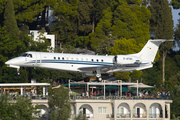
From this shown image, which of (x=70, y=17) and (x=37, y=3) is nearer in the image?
(x=37, y=3)

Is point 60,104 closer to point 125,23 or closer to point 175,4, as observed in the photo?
point 125,23

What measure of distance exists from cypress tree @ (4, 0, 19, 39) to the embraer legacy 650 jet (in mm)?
18834

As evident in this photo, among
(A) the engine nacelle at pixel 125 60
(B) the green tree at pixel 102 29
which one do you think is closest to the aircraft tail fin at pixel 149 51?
(A) the engine nacelle at pixel 125 60

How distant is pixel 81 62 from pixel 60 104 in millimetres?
6703

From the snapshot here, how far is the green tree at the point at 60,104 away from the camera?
3912cm

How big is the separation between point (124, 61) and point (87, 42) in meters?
32.0

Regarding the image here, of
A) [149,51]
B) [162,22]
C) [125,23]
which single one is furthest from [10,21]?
[162,22]

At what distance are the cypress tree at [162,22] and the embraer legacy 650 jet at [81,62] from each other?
2760 cm

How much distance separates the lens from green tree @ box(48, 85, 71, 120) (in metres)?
39.1

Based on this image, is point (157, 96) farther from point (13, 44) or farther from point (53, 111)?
Result: point (13, 44)

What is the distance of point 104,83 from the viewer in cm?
4653

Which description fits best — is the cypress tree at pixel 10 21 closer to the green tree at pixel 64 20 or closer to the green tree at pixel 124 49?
the green tree at pixel 64 20

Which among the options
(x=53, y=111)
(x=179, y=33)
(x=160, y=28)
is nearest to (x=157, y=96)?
(x=53, y=111)

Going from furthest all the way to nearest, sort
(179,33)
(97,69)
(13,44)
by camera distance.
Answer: (179,33) → (13,44) → (97,69)
